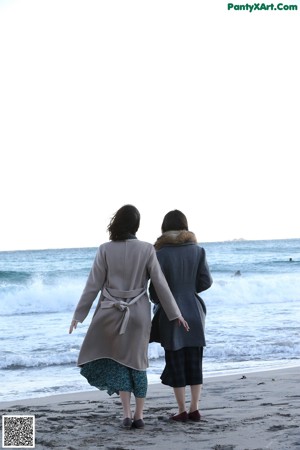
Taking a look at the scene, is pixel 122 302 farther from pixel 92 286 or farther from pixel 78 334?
pixel 78 334

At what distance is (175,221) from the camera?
5203 millimetres

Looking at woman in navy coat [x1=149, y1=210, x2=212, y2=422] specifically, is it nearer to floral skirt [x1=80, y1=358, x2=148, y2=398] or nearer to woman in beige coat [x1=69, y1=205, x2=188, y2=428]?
woman in beige coat [x1=69, y1=205, x2=188, y2=428]

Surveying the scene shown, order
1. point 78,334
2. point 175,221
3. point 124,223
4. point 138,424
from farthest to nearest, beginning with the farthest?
1. point 78,334
2. point 175,221
3. point 124,223
4. point 138,424

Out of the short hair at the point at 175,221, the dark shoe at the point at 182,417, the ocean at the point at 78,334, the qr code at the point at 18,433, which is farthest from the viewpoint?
the ocean at the point at 78,334

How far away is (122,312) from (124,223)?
59 cm

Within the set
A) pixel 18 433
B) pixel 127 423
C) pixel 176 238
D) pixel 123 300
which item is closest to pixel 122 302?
pixel 123 300

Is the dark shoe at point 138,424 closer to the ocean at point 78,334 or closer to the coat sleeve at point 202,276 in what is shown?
the coat sleeve at point 202,276

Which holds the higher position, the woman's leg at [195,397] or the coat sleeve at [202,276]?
the coat sleeve at [202,276]

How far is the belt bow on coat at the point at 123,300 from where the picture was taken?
15.9 ft

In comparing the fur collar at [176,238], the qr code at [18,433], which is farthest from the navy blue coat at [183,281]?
the qr code at [18,433]

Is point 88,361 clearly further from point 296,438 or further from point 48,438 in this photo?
point 296,438

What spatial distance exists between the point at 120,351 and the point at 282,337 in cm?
651

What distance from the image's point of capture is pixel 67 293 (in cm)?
2423

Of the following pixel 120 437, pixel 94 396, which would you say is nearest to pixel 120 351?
pixel 120 437
